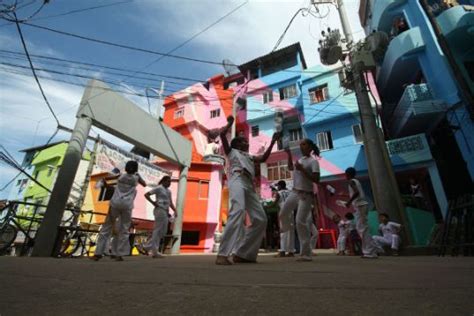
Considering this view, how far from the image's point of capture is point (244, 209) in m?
3.21

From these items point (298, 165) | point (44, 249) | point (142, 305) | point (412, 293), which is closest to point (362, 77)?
point (298, 165)

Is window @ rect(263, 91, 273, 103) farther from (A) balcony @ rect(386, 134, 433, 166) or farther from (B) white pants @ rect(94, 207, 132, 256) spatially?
(B) white pants @ rect(94, 207, 132, 256)

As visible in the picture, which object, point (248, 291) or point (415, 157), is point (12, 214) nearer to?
point (248, 291)

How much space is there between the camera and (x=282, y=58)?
23109 millimetres

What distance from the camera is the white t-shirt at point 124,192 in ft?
14.4

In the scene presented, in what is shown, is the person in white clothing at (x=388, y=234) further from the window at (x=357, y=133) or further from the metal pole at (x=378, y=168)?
the window at (x=357, y=133)

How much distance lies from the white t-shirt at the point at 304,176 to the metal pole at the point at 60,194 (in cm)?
539

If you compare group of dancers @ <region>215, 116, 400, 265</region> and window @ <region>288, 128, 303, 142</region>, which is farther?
window @ <region>288, 128, 303, 142</region>

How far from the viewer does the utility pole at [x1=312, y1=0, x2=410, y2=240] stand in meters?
6.88

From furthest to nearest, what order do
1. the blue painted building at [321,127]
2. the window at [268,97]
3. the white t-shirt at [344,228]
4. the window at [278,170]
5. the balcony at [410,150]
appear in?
1. the window at [268,97]
2. the window at [278,170]
3. the blue painted building at [321,127]
4. the balcony at [410,150]
5. the white t-shirt at [344,228]

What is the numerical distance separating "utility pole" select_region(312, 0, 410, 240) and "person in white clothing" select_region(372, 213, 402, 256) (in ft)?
0.99

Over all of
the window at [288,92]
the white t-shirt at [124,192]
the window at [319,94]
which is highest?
the window at [288,92]

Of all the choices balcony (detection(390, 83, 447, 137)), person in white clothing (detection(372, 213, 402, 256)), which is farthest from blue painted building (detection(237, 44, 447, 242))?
person in white clothing (detection(372, 213, 402, 256))

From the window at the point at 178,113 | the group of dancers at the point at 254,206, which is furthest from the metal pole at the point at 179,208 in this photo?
the window at the point at 178,113
